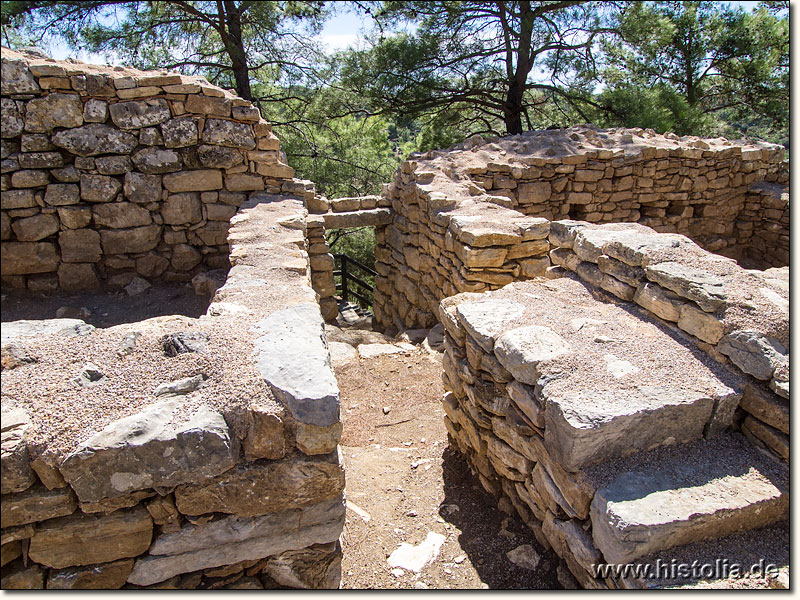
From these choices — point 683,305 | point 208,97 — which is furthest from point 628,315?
point 208,97

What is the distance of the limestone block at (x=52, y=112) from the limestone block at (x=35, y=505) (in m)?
3.94

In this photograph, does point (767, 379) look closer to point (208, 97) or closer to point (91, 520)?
point (91, 520)

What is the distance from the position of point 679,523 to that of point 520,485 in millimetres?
978

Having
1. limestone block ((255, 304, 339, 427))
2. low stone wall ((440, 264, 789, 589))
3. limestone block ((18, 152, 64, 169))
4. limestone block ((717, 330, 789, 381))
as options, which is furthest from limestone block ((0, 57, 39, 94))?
limestone block ((717, 330, 789, 381))

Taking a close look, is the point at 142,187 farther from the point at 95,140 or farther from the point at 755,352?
the point at 755,352

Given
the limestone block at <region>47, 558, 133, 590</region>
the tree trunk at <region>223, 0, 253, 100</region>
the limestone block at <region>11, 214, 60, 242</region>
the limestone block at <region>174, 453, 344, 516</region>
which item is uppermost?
the tree trunk at <region>223, 0, 253, 100</region>

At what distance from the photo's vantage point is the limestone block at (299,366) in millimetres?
1938

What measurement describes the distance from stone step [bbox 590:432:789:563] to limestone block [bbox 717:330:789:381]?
34cm

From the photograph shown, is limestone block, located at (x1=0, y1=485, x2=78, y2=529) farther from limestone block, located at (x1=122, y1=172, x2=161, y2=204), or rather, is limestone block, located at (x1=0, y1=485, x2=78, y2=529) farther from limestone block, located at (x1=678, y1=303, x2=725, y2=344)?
limestone block, located at (x1=122, y1=172, x2=161, y2=204)

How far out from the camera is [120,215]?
4977mm

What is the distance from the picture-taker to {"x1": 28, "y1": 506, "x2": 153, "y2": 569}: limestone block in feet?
5.95

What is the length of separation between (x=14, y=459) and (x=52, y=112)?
3.92 metres

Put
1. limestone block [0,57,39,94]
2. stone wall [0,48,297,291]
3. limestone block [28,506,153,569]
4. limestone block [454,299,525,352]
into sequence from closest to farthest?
limestone block [28,506,153,569] → limestone block [454,299,525,352] → limestone block [0,57,39,94] → stone wall [0,48,297,291]

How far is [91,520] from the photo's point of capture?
1.84m
